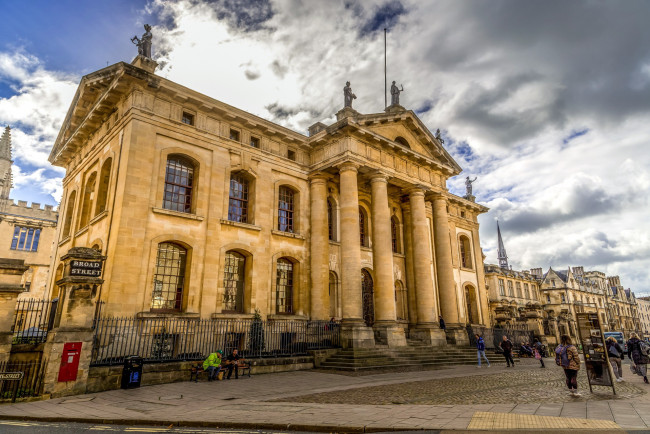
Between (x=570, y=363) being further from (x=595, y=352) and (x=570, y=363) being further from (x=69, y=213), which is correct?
(x=69, y=213)

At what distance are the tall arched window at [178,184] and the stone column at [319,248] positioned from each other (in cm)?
672

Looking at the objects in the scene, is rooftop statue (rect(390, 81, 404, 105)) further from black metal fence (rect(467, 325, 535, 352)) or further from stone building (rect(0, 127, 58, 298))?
stone building (rect(0, 127, 58, 298))

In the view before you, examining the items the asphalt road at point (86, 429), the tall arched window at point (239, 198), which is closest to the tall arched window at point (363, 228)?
the tall arched window at point (239, 198)

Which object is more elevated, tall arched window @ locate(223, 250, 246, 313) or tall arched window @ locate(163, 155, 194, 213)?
tall arched window @ locate(163, 155, 194, 213)

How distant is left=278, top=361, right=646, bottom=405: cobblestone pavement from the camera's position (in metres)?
9.12

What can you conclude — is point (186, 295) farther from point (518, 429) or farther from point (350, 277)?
point (518, 429)

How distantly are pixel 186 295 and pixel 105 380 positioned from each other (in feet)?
18.8

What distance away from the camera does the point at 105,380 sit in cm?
1122

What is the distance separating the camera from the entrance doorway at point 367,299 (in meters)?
23.7

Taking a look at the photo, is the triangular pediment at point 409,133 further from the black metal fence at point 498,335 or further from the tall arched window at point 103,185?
the tall arched window at point 103,185

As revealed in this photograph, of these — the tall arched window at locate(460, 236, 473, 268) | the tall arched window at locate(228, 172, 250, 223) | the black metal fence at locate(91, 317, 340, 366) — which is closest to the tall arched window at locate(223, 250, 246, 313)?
the black metal fence at locate(91, 317, 340, 366)

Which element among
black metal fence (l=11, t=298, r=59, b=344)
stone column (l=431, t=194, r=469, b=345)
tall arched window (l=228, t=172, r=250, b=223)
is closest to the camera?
black metal fence (l=11, t=298, r=59, b=344)

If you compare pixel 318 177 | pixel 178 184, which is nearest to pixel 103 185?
pixel 178 184

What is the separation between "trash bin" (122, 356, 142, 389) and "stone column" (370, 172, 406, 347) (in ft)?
37.5
